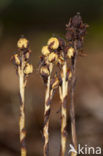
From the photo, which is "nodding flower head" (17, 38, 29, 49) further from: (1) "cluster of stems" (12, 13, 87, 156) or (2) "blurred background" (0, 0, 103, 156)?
(2) "blurred background" (0, 0, 103, 156)

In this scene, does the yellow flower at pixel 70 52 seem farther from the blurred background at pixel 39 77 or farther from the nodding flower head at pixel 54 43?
the blurred background at pixel 39 77

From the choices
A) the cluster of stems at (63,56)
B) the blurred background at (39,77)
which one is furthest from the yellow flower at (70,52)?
the blurred background at (39,77)

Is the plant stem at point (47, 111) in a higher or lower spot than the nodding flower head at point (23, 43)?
lower

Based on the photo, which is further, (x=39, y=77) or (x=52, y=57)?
(x=39, y=77)

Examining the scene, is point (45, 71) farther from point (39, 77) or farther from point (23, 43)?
point (39, 77)

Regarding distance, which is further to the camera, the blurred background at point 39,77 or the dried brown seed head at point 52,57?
the blurred background at point 39,77

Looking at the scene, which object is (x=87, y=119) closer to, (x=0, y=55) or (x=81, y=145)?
(x=81, y=145)

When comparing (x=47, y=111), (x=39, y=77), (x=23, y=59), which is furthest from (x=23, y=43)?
(x=39, y=77)

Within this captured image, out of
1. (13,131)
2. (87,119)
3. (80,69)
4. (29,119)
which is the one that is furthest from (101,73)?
(13,131)
